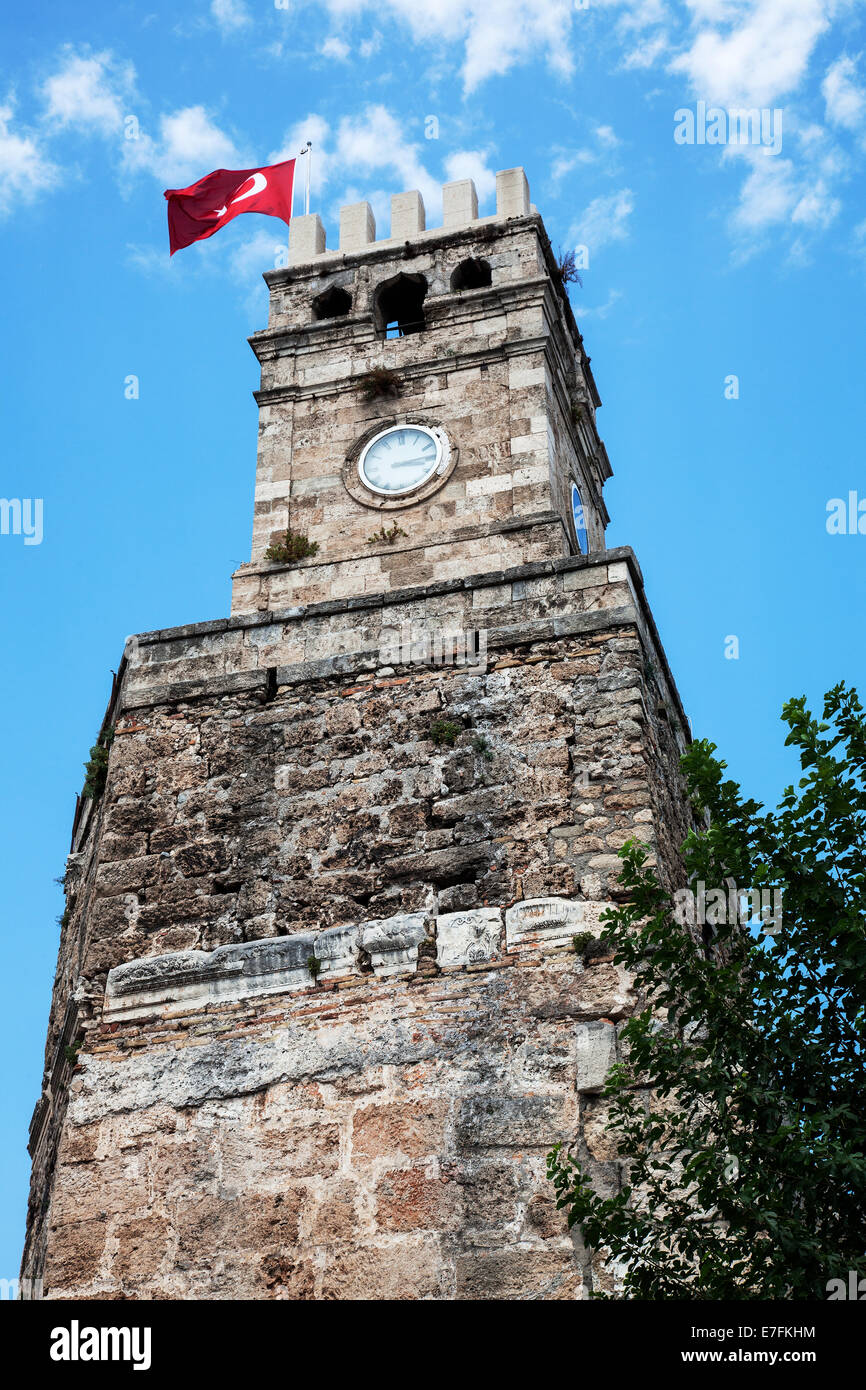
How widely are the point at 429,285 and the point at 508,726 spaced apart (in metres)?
6.40

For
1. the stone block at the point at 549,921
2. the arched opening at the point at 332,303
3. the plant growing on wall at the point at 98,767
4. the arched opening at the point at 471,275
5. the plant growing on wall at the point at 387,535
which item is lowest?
the stone block at the point at 549,921

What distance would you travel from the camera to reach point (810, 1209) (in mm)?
5785

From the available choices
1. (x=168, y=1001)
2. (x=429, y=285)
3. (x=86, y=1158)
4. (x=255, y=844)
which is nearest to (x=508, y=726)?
(x=255, y=844)

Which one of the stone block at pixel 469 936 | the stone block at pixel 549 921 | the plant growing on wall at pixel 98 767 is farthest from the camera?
the plant growing on wall at pixel 98 767

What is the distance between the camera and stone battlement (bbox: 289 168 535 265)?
1487cm

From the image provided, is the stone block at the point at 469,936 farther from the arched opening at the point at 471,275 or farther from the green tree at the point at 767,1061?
the arched opening at the point at 471,275

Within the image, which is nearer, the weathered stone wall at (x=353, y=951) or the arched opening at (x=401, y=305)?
the weathered stone wall at (x=353, y=951)

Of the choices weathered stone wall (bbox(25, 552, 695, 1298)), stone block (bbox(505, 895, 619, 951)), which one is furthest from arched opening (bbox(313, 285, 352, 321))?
stone block (bbox(505, 895, 619, 951))

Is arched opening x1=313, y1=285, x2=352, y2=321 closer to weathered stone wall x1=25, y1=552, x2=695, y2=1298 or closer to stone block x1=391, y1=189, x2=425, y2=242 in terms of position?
stone block x1=391, y1=189, x2=425, y2=242

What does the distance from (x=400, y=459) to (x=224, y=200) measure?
319cm

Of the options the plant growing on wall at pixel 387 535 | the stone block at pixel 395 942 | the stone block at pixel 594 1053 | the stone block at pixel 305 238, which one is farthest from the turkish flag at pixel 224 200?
the stone block at pixel 594 1053

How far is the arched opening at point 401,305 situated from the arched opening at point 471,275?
0.29 m

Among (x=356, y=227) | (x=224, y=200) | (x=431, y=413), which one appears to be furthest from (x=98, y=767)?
(x=356, y=227)

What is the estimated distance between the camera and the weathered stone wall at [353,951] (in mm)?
7852
